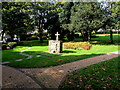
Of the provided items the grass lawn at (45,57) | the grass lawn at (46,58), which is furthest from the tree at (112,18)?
the grass lawn at (46,58)

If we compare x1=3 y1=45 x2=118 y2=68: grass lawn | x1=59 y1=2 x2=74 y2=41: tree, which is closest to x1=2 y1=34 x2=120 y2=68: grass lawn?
x1=3 y1=45 x2=118 y2=68: grass lawn

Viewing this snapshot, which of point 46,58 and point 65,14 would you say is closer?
point 46,58

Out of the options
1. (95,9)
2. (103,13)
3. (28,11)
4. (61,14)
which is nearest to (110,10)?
(103,13)

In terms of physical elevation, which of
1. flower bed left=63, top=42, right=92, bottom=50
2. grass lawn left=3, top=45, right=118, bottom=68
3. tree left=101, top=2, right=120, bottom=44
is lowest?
grass lawn left=3, top=45, right=118, bottom=68

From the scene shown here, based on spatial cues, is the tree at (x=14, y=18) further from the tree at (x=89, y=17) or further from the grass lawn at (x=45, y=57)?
the tree at (x=89, y=17)

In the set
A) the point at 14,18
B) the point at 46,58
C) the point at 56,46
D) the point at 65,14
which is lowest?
the point at 46,58

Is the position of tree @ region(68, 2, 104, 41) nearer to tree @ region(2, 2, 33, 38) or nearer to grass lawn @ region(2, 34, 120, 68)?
grass lawn @ region(2, 34, 120, 68)

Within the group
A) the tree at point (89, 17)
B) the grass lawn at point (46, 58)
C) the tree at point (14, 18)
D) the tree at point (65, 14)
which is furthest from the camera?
the tree at point (65, 14)

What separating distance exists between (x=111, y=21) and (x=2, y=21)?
68.1ft

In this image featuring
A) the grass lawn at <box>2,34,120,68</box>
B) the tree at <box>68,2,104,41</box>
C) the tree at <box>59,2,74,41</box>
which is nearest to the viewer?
the grass lawn at <box>2,34,120,68</box>

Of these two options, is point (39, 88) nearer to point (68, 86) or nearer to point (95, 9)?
point (68, 86)

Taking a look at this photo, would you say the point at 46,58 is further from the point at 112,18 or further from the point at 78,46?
the point at 112,18

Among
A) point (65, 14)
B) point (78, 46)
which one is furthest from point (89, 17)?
Answer: point (78, 46)

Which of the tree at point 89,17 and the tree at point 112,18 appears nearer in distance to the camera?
the tree at point 89,17
